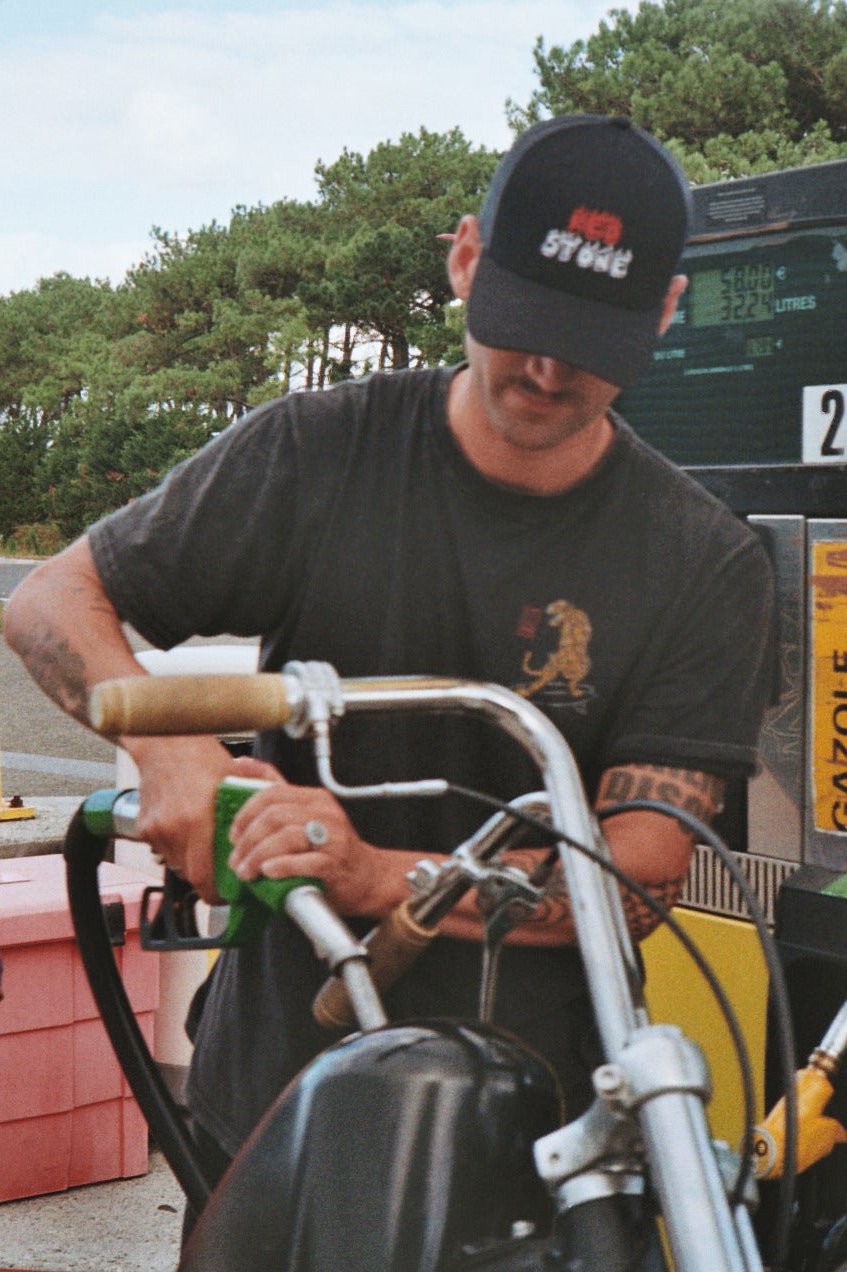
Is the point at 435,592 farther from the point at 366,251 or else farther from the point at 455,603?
the point at 366,251

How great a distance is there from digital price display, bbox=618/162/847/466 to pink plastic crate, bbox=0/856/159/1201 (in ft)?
5.59

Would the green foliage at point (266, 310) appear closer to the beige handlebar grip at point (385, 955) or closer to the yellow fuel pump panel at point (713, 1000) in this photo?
the yellow fuel pump panel at point (713, 1000)

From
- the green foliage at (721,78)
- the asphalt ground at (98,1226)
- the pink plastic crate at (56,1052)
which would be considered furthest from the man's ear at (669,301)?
the green foliage at (721,78)

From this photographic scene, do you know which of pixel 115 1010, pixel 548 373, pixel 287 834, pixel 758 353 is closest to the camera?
pixel 287 834

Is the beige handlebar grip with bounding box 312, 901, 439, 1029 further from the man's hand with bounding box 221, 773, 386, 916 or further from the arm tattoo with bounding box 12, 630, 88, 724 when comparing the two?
the arm tattoo with bounding box 12, 630, 88, 724

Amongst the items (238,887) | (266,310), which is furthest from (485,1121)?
(266,310)

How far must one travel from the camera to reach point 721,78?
21.7m

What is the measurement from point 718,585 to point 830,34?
22751 millimetres

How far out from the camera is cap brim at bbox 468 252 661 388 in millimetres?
1567

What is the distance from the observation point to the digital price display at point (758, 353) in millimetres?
2789

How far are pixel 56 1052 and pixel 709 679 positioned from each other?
8.04 ft

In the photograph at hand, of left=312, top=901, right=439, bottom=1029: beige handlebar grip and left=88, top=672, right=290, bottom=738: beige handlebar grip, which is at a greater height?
left=88, top=672, right=290, bottom=738: beige handlebar grip

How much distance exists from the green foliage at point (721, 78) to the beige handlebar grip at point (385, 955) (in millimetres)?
20193

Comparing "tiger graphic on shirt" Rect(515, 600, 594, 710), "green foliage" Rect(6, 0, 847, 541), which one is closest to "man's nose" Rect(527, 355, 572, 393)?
"tiger graphic on shirt" Rect(515, 600, 594, 710)
